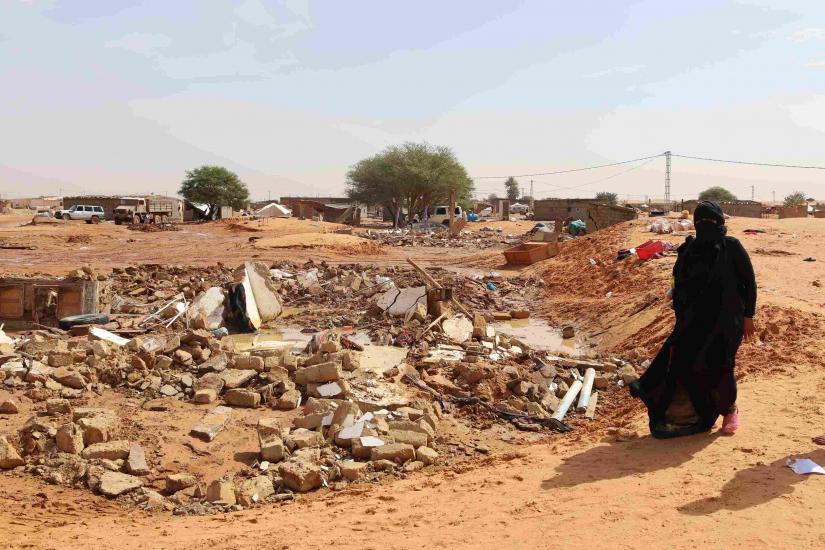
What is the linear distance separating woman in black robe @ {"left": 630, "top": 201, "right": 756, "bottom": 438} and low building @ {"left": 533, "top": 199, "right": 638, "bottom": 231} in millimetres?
21113

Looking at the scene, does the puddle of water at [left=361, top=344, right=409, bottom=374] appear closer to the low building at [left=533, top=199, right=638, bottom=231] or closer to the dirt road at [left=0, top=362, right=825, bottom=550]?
the dirt road at [left=0, top=362, right=825, bottom=550]

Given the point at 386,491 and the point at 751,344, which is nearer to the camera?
the point at 386,491

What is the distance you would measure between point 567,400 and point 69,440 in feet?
15.4

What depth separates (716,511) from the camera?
3.50 metres

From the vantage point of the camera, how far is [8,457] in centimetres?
519

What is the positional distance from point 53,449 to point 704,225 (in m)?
5.08

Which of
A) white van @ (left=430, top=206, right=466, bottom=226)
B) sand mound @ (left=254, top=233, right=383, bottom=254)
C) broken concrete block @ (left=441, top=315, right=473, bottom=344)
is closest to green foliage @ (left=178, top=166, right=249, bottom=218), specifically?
white van @ (left=430, top=206, right=466, bottom=226)

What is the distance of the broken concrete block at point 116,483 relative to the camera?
4.96 meters

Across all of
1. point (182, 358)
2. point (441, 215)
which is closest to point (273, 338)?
point (182, 358)

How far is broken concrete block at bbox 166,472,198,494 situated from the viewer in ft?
16.6

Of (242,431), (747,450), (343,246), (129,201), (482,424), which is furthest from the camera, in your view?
(129,201)

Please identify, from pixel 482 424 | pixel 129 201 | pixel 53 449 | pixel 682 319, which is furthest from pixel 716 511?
pixel 129 201

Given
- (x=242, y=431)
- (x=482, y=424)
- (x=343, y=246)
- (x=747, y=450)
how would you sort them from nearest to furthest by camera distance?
(x=747, y=450) < (x=242, y=431) < (x=482, y=424) < (x=343, y=246)

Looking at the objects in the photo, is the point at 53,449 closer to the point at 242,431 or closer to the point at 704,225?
the point at 242,431
